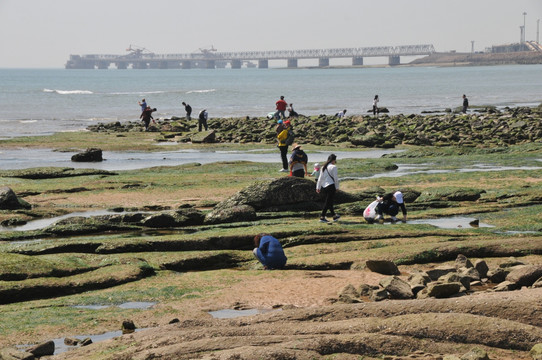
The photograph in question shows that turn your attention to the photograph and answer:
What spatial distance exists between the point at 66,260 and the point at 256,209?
7.39 m

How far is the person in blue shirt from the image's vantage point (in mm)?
17328

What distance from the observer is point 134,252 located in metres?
19.0

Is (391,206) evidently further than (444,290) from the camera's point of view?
Yes

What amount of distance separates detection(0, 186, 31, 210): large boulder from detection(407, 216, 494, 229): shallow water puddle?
40.0ft

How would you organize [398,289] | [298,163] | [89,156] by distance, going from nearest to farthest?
[398,289]
[298,163]
[89,156]

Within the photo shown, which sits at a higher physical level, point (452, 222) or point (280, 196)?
point (280, 196)

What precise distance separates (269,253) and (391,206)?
5701 mm

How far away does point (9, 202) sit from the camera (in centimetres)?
2511

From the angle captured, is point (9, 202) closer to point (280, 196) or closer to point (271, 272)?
point (280, 196)

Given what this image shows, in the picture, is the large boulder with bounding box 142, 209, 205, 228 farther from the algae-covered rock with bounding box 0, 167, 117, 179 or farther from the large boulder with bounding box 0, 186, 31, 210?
the algae-covered rock with bounding box 0, 167, 117, 179

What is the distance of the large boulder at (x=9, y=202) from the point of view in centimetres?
2503

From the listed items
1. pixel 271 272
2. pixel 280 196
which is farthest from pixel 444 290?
pixel 280 196

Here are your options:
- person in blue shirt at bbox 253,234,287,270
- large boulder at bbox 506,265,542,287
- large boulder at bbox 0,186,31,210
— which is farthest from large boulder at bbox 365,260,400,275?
large boulder at bbox 0,186,31,210

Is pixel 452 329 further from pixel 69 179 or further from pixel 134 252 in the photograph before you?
pixel 69 179
